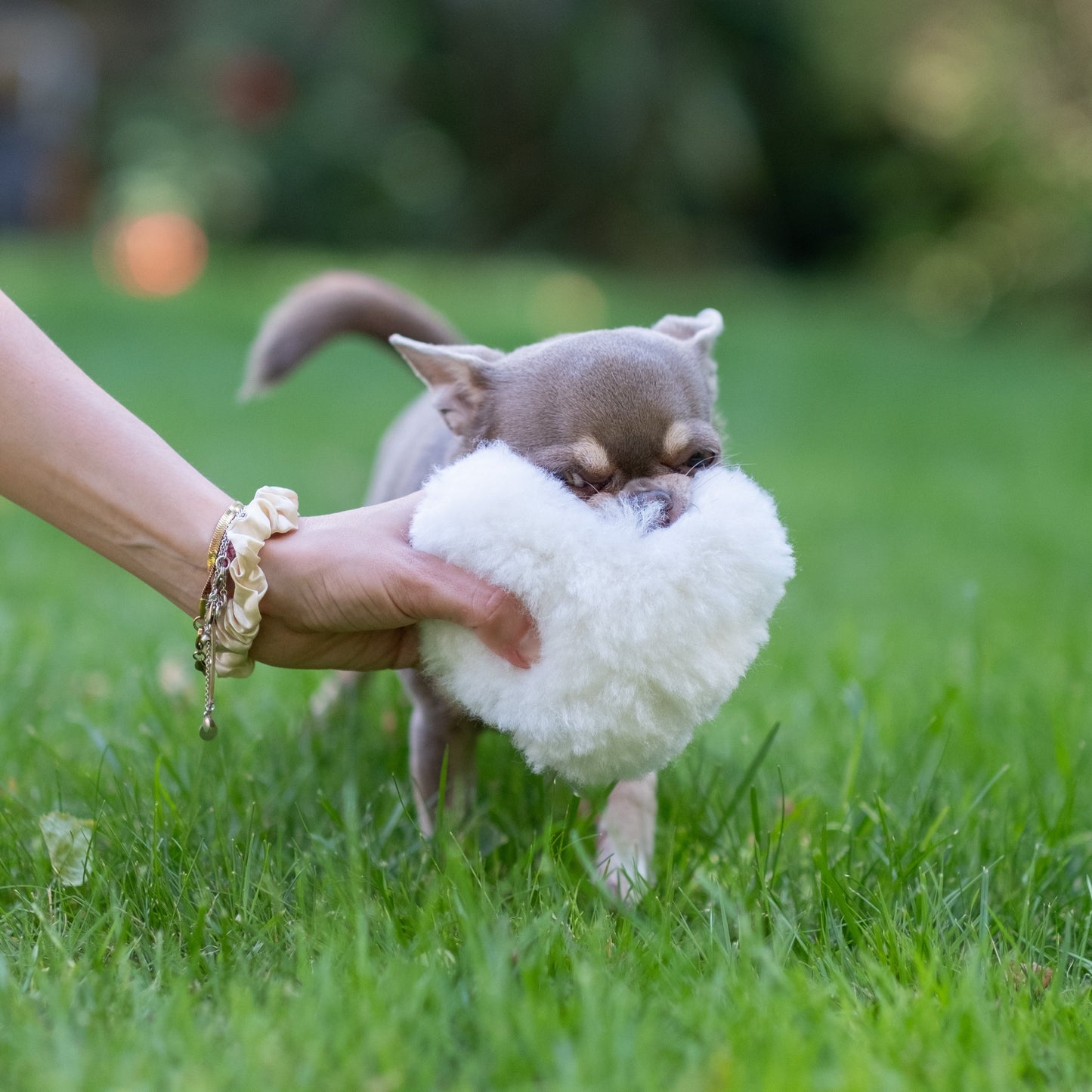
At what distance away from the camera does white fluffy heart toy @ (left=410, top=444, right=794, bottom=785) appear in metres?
1.62

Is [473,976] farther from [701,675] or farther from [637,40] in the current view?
[637,40]

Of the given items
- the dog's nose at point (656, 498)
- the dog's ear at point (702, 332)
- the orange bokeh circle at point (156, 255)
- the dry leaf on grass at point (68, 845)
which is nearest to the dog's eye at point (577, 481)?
the dog's nose at point (656, 498)

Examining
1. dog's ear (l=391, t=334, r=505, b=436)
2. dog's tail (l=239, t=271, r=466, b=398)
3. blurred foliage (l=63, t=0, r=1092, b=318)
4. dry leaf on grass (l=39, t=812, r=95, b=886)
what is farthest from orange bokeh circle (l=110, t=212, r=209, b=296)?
dry leaf on grass (l=39, t=812, r=95, b=886)

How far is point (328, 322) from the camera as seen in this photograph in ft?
9.30

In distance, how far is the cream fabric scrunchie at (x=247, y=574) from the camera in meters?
1.79

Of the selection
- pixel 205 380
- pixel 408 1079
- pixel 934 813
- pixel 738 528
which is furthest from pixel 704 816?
pixel 205 380

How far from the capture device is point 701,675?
1652 millimetres

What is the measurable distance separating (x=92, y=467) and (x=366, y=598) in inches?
18.2

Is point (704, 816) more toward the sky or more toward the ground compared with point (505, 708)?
more toward the ground

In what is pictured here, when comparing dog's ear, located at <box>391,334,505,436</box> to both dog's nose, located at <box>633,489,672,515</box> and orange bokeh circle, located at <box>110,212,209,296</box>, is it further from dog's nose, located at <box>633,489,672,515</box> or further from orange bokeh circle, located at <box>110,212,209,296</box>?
orange bokeh circle, located at <box>110,212,209,296</box>

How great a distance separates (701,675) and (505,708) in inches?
10.7

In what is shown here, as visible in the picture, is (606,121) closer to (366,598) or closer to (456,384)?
(456,384)

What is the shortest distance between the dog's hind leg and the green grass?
6cm

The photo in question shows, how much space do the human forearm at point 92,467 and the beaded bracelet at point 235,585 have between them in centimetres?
4
